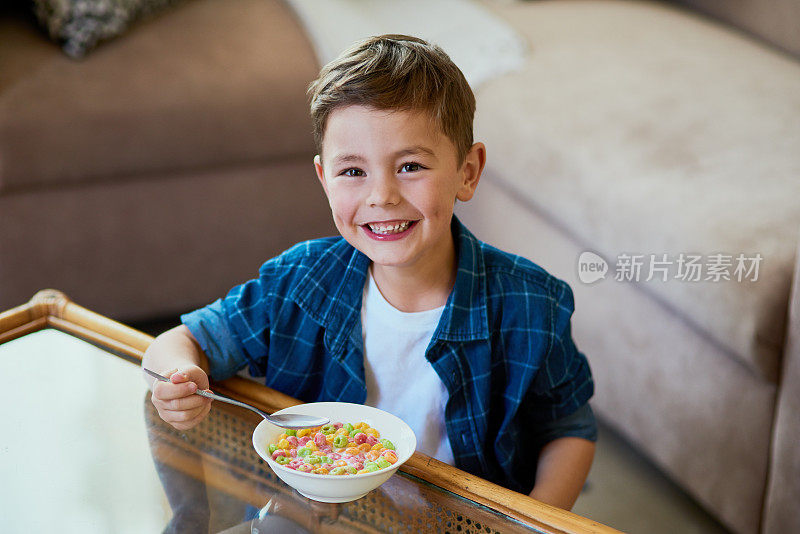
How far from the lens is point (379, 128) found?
88 centimetres

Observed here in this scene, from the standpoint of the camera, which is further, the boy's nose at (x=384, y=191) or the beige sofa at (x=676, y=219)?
the beige sofa at (x=676, y=219)

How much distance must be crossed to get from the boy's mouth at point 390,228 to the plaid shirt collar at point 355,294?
10 centimetres

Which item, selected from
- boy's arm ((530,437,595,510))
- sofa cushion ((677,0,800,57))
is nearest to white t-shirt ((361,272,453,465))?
boy's arm ((530,437,595,510))

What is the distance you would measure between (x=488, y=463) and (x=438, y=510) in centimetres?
25

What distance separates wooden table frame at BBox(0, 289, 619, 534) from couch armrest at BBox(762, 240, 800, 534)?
49 cm

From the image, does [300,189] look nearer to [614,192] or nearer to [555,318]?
[614,192]

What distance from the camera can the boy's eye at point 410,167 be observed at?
0.90 m

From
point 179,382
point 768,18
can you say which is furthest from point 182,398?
point 768,18

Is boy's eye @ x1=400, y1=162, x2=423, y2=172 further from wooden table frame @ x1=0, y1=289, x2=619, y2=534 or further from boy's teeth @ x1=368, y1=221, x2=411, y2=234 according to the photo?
wooden table frame @ x1=0, y1=289, x2=619, y2=534

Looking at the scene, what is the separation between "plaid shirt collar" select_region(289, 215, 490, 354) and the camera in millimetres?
971

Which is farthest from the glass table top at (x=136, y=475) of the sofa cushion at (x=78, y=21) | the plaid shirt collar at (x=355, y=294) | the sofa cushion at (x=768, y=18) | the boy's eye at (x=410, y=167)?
the sofa cushion at (x=768, y=18)

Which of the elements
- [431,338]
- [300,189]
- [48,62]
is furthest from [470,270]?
[48,62]

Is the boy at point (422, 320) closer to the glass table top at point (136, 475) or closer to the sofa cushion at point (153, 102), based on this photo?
the glass table top at point (136, 475)

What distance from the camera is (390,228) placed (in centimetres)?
91
